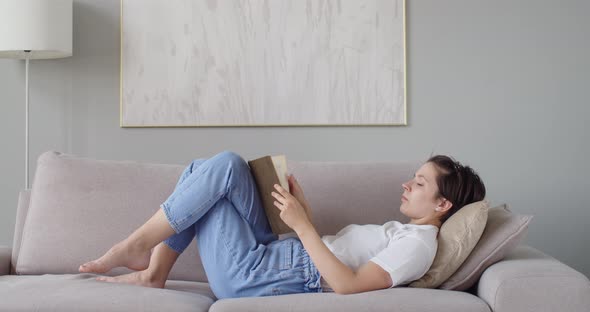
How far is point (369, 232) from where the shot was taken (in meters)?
2.45

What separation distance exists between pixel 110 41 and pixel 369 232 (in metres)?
2.01

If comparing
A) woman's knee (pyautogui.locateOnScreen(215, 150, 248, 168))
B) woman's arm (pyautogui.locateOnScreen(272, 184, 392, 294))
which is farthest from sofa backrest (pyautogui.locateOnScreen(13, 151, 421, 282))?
woman's arm (pyautogui.locateOnScreen(272, 184, 392, 294))

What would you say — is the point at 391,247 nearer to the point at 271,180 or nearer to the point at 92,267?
the point at 271,180

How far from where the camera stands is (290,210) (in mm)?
2342

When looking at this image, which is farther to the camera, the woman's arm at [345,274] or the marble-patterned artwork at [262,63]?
the marble-patterned artwork at [262,63]

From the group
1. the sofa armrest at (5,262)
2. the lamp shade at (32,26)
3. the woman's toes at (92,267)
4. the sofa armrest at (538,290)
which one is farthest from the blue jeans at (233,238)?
the lamp shade at (32,26)

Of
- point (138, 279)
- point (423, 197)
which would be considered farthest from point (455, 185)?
point (138, 279)

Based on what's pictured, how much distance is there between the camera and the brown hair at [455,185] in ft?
8.04

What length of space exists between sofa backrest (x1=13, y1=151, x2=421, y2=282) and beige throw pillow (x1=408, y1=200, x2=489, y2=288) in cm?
→ 40

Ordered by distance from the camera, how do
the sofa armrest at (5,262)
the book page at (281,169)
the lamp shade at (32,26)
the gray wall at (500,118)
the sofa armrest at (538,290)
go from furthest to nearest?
1. the gray wall at (500,118)
2. the lamp shade at (32,26)
3. the sofa armrest at (5,262)
4. the book page at (281,169)
5. the sofa armrest at (538,290)

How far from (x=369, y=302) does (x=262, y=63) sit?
6.14ft

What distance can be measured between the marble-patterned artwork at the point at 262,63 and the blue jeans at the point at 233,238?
50.7 inches

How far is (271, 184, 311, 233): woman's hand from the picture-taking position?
232 cm

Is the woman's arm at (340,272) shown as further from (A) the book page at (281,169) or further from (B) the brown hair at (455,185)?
(B) the brown hair at (455,185)
